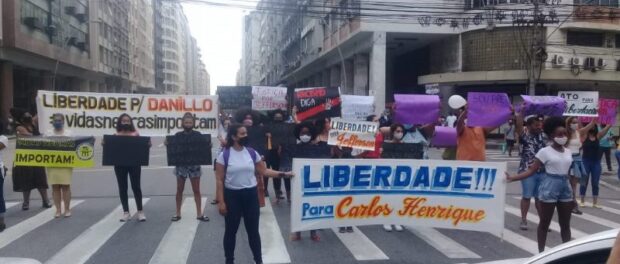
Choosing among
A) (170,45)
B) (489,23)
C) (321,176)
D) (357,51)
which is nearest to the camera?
(321,176)

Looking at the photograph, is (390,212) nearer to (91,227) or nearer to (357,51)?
(91,227)

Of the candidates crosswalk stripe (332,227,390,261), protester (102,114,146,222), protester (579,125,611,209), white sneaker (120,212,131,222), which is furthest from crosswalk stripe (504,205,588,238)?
white sneaker (120,212,131,222)

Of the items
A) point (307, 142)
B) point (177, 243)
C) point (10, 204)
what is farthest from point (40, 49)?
point (177, 243)

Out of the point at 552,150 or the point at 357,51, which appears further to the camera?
the point at 357,51

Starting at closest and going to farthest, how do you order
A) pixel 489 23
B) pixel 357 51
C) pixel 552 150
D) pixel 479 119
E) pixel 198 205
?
pixel 552 150 → pixel 479 119 → pixel 198 205 → pixel 489 23 → pixel 357 51

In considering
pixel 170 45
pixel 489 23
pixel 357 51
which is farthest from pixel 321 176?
pixel 170 45

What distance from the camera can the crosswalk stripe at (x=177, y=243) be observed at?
6.64 metres

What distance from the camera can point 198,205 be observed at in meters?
8.98

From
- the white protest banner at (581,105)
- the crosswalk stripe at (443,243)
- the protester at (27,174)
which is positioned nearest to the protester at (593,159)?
the white protest banner at (581,105)

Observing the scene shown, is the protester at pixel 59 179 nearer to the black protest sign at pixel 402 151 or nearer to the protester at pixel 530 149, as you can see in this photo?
the black protest sign at pixel 402 151

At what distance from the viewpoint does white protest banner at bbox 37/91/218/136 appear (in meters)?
9.77

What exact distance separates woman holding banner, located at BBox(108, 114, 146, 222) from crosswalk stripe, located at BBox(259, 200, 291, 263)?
2.01 m

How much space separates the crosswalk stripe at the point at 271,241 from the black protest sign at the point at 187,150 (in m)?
1.35

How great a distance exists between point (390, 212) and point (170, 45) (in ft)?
433
